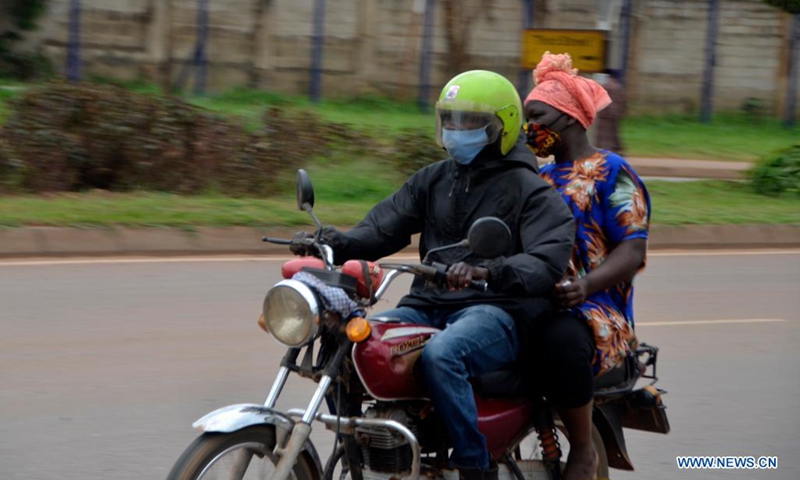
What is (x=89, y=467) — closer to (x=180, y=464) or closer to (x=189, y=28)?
(x=180, y=464)

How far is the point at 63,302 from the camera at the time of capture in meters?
8.34

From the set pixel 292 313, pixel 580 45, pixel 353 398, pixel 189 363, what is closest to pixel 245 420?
pixel 292 313

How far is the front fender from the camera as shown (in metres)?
3.55

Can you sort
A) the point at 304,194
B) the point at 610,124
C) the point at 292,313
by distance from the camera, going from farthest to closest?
the point at 610,124
the point at 304,194
the point at 292,313

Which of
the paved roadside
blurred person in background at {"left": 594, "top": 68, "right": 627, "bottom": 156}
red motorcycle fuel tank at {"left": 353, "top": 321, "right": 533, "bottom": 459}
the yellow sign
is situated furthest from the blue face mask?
blurred person in background at {"left": 594, "top": 68, "right": 627, "bottom": 156}

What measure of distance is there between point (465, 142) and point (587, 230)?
603 mm

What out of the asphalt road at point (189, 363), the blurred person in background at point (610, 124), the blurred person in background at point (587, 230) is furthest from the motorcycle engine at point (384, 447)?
the blurred person in background at point (610, 124)

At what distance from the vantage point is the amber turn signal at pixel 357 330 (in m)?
3.62

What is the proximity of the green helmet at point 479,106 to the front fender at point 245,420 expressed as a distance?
1.08 m

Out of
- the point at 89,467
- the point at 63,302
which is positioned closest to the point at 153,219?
the point at 63,302

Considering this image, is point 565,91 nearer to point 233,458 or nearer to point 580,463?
point 580,463

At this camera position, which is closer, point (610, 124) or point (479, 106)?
point (479, 106)

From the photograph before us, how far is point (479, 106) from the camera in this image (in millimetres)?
3994

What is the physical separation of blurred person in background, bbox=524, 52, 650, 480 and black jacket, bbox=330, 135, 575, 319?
0.16 meters
